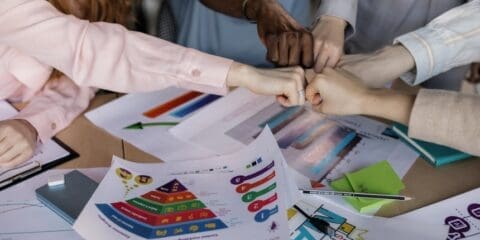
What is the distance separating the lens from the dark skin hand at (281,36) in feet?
3.35

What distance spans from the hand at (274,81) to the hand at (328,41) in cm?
8

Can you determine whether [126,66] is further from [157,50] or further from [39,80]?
[39,80]

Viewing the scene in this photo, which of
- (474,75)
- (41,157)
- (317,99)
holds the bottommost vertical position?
(474,75)

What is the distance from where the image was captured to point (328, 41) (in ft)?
3.62

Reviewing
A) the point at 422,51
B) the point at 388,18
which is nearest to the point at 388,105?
the point at 422,51

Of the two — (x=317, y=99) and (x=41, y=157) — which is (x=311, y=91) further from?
(x=41, y=157)

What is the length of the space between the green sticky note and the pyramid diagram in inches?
9.1

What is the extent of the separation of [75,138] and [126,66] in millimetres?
170

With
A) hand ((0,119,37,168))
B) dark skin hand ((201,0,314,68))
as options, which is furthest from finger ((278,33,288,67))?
hand ((0,119,37,168))

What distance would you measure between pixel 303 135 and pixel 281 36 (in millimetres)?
191

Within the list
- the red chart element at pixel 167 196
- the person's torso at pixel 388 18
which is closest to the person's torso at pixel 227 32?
the person's torso at pixel 388 18

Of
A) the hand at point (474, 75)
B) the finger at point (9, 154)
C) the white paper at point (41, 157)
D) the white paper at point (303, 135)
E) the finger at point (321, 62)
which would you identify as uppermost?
the finger at point (321, 62)

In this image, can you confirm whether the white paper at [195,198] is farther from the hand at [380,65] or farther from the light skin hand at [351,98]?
the hand at [380,65]

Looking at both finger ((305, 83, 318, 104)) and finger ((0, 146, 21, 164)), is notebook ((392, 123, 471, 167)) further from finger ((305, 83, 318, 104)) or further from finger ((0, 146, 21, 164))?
finger ((0, 146, 21, 164))
